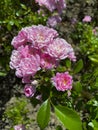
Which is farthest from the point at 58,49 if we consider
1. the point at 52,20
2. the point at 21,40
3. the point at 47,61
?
the point at 52,20

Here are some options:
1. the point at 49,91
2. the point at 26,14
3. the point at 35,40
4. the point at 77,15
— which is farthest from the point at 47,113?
the point at 77,15

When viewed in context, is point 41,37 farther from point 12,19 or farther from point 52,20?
point 52,20

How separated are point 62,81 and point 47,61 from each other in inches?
5.1

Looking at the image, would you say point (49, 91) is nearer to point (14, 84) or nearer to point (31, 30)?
point (31, 30)

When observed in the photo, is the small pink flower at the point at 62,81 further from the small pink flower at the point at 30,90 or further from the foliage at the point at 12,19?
the foliage at the point at 12,19

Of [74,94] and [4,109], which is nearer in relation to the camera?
[74,94]

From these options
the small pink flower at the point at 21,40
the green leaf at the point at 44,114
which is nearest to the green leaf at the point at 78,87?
the green leaf at the point at 44,114

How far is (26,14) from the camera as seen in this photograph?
312 cm

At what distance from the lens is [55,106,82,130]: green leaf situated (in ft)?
6.60

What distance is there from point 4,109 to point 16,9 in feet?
2.65

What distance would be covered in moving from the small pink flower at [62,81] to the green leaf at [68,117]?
4.0 inches

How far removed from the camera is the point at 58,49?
203 centimetres

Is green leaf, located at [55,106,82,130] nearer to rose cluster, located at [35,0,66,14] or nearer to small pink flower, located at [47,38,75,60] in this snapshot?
small pink flower, located at [47,38,75,60]

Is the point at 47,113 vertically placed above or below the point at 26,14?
below
